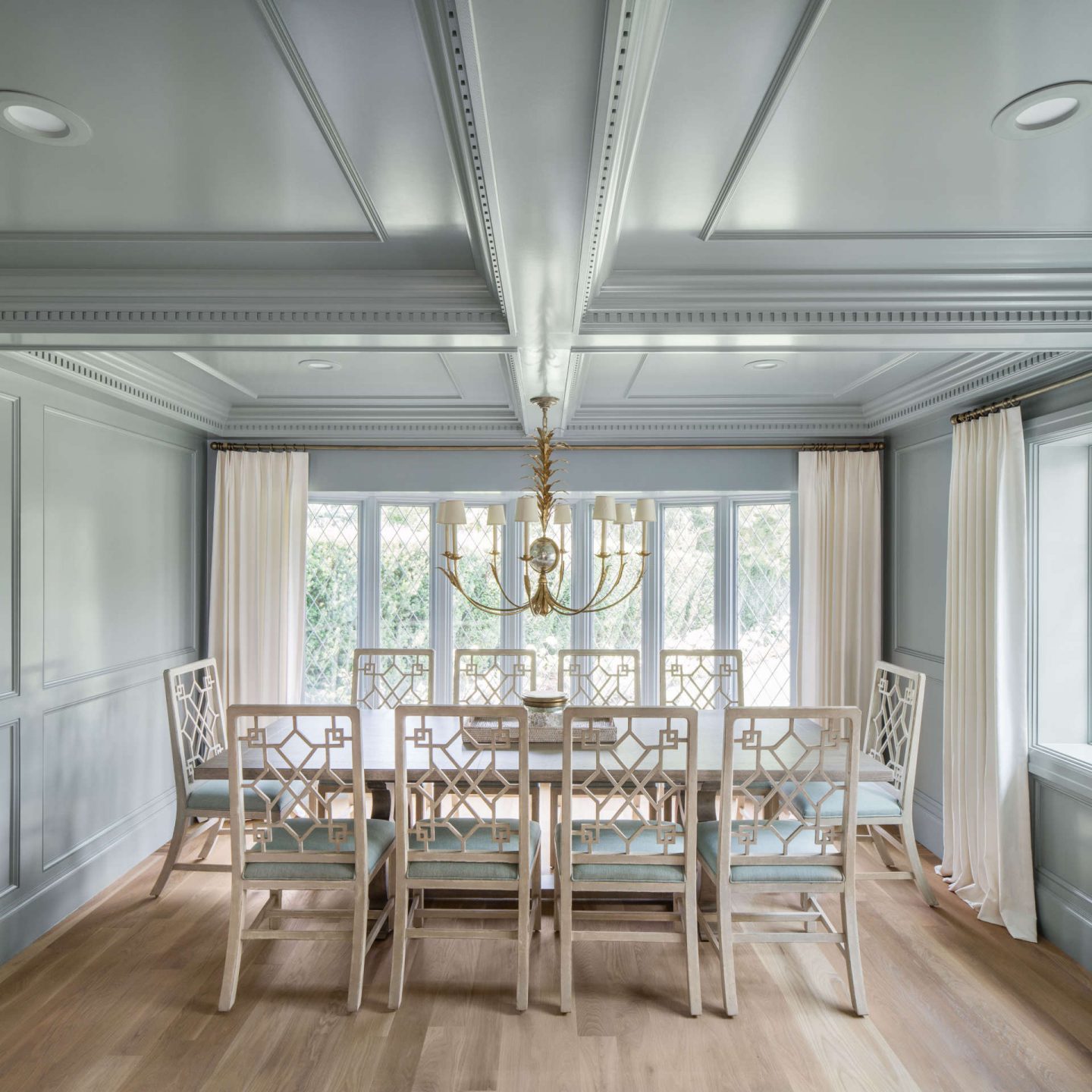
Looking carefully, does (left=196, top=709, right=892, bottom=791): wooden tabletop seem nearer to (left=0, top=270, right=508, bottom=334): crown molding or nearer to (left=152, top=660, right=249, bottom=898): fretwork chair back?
(left=152, top=660, right=249, bottom=898): fretwork chair back

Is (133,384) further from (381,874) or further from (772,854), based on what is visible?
(772,854)

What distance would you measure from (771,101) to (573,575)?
13.0 feet

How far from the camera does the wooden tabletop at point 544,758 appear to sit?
2.92 m

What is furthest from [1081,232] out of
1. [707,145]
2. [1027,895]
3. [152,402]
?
[152,402]

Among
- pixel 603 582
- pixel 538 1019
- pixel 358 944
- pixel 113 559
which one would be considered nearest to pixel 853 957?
pixel 538 1019

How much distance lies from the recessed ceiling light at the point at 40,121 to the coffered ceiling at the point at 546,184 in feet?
0.10

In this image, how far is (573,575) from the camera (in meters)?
5.38

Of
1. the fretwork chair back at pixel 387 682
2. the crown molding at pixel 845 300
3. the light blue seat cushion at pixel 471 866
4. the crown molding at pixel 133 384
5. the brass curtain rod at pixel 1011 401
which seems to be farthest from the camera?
the fretwork chair back at pixel 387 682

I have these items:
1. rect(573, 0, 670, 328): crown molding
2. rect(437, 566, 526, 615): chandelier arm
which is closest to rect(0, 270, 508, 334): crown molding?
rect(573, 0, 670, 328): crown molding

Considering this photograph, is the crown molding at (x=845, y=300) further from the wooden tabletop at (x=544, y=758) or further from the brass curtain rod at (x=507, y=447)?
the brass curtain rod at (x=507, y=447)

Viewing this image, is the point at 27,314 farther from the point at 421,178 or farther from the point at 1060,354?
the point at 1060,354

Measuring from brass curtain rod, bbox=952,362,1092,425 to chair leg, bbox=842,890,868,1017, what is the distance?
7.10 feet

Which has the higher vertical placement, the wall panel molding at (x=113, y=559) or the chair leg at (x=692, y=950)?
the wall panel molding at (x=113, y=559)

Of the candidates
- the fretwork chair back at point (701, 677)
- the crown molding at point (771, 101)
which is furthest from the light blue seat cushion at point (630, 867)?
the crown molding at point (771, 101)
